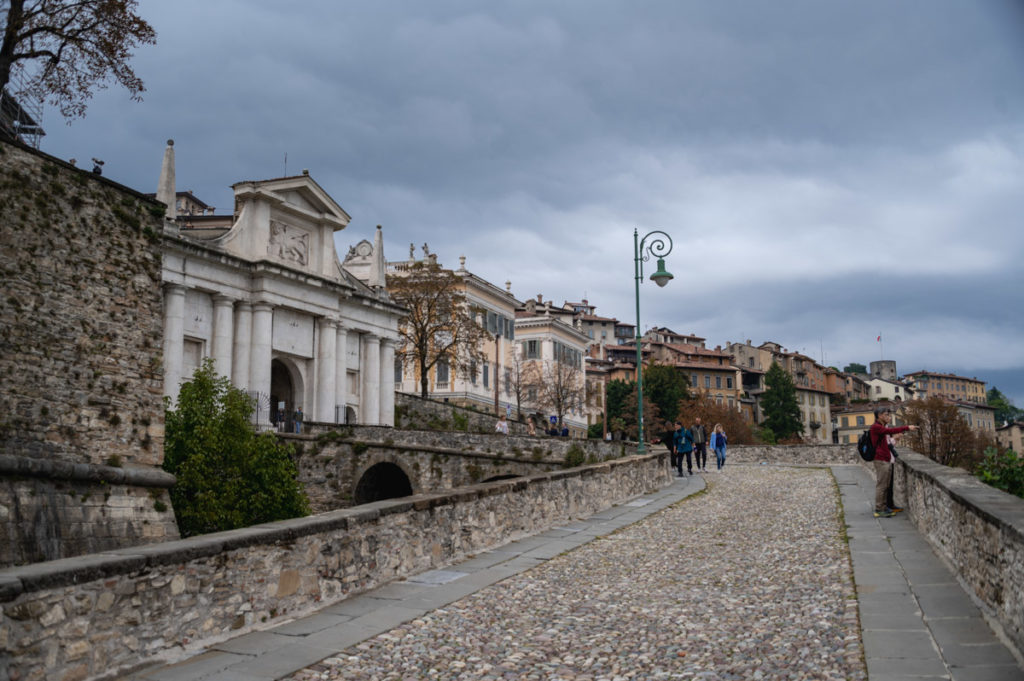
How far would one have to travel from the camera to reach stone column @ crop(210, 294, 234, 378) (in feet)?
111

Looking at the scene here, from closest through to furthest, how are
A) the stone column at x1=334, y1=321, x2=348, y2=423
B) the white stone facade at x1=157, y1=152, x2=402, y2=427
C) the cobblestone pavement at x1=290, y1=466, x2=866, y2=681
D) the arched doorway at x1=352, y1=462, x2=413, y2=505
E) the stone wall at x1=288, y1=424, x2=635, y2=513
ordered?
1. the cobblestone pavement at x1=290, y1=466, x2=866, y2=681
2. the stone wall at x1=288, y1=424, x2=635, y2=513
3. the arched doorway at x1=352, y1=462, x2=413, y2=505
4. the white stone facade at x1=157, y1=152, x2=402, y2=427
5. the stone column at x1=334, y1=321, x2=348, y2=423

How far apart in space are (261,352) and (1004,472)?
2943 cm

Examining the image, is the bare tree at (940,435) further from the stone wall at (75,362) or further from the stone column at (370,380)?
the stone wall at (75,362)

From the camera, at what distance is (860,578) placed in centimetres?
937

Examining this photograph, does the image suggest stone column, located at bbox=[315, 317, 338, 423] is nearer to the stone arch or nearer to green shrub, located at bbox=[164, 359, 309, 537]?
the stone arch

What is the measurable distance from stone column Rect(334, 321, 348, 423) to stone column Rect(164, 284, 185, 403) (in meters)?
8.63

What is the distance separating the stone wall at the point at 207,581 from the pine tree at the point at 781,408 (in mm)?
82520

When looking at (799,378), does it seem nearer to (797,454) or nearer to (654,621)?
(797,454)

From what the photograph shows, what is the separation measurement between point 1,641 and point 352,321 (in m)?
36.2

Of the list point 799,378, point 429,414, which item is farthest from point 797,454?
point 799,378

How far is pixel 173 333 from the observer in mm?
31625

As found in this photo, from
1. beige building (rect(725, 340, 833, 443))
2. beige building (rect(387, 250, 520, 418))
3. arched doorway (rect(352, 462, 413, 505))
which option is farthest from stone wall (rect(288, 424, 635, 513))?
beige building (rect(725, 340, 833, 443))

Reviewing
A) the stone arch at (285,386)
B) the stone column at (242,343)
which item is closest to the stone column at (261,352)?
the stone column at (242,343)

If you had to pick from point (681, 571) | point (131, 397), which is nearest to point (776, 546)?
point (681, 571)
